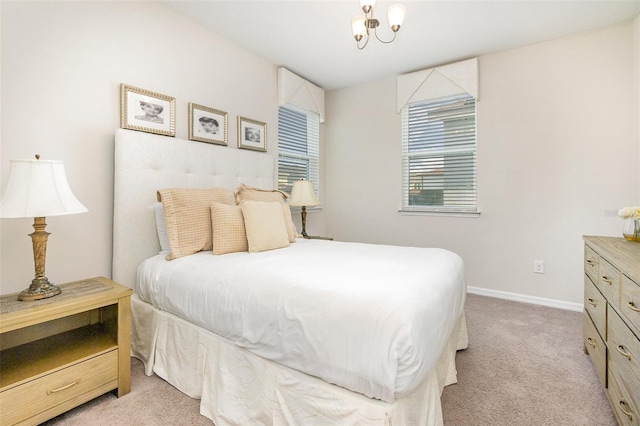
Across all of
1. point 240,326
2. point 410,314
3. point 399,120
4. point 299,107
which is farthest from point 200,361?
point 399,120

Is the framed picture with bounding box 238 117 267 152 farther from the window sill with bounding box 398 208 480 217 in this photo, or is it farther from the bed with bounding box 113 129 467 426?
the window sill with bounding box 398 208 480 217

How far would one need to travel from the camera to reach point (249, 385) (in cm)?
139

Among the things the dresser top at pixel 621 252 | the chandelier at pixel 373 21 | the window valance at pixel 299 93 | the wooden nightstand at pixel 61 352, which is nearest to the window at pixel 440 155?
the window valance at pixel 299 93

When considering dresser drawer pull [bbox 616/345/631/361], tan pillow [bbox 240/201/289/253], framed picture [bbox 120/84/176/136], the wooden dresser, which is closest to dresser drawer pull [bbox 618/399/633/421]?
the wooden dresser

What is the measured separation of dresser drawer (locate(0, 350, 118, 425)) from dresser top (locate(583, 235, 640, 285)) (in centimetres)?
238

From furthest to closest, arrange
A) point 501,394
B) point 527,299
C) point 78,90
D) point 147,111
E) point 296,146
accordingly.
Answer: point 296,146 → point 527,299 → point 147,111 → point 78,90 → point 501,394

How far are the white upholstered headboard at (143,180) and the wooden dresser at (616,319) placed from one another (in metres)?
2.67

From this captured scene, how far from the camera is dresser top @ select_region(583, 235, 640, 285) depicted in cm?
121

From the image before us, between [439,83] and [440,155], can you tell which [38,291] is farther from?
[439,83]

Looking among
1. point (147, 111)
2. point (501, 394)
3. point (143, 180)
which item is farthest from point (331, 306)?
point (147, 111)

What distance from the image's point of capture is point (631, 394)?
115cm

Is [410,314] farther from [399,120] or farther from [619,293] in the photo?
[399,120]

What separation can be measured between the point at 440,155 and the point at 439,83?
82cm

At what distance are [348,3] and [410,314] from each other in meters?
2.41
